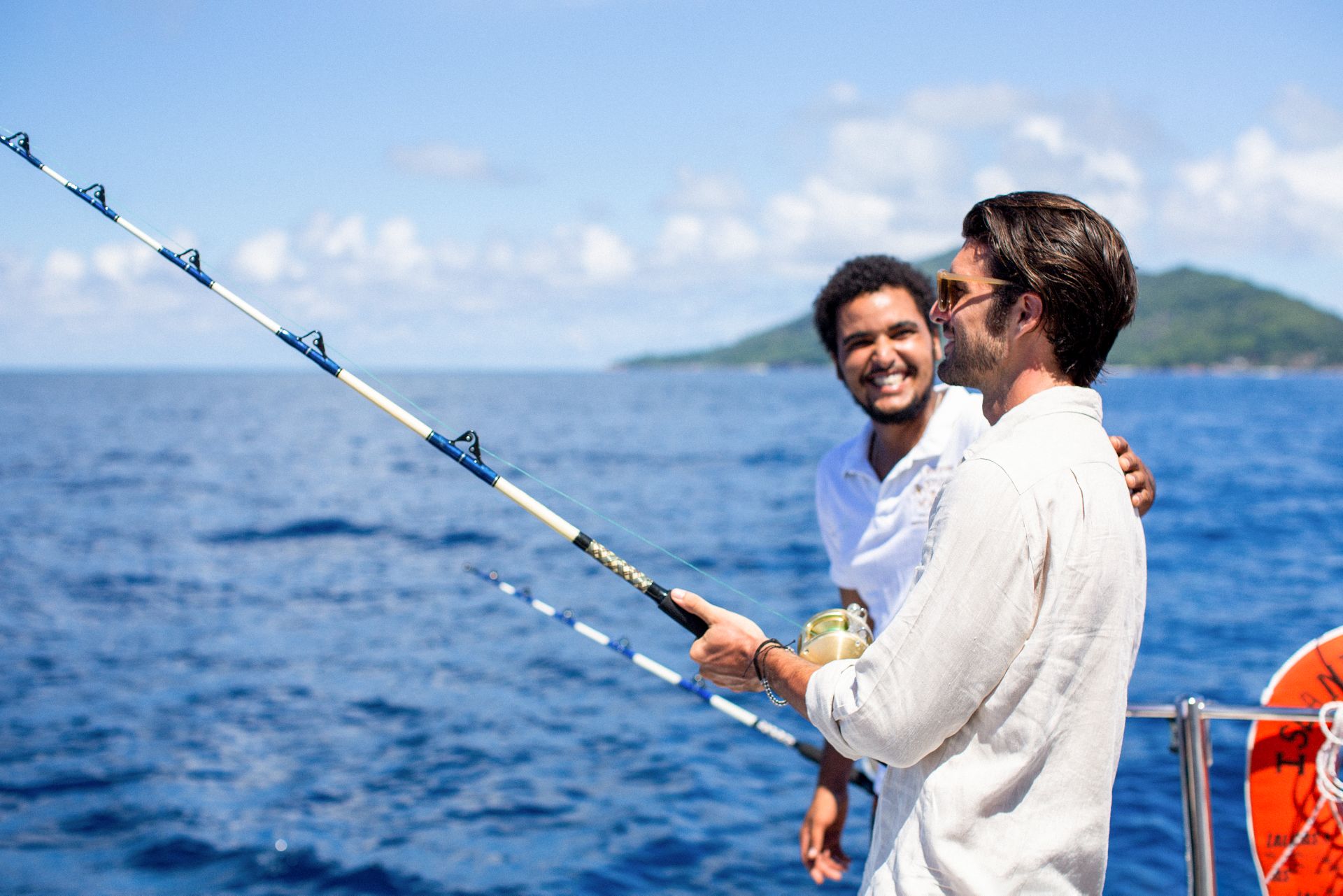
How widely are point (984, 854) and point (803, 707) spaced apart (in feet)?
1.42

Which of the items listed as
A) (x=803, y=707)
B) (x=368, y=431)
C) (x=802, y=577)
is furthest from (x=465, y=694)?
(x=368, y=431)

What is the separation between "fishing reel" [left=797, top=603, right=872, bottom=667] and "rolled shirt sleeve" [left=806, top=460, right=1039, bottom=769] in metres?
0.57

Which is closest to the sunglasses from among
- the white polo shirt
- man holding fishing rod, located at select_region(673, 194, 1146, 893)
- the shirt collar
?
man holding fishing rod, located at select_region(673, 194, 1146, 893)

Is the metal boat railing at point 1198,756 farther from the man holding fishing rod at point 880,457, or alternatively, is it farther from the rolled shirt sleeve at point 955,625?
the rolled shirt sleeve at point 955,625

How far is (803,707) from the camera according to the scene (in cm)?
218

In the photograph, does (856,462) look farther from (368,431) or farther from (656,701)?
(368,431)

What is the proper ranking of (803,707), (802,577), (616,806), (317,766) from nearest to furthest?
(803,707), (616,806), (317,766), (802,577)

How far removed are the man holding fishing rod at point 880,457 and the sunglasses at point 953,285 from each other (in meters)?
1.40

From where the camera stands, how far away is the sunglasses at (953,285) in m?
2.07

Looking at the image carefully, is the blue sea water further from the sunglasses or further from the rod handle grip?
the sunglasses

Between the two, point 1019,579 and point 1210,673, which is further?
point 1210,673

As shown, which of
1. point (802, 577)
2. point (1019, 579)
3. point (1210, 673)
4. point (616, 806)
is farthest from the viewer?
point (802, 577)

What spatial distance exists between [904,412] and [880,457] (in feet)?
0.67

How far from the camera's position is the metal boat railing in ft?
10.5
